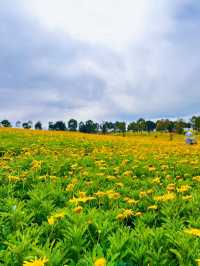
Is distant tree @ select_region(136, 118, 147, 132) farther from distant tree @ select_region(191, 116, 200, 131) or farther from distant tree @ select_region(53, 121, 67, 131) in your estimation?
distant tree @ select_region(53, 121, 67, 131)

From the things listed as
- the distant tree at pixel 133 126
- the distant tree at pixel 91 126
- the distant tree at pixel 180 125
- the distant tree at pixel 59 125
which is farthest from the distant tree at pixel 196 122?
the distant tree at pixel 59 125

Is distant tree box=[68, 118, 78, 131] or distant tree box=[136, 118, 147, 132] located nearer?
distant tree box=[136, 118, 147, 132]

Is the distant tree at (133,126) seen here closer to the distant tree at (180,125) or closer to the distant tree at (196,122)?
the distant tree at (196,122)

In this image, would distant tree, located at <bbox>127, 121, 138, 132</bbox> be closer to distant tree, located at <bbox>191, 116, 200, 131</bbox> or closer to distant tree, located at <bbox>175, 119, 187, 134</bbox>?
distant tree, located at <bbox>191, 116, 200, 131</bbox>

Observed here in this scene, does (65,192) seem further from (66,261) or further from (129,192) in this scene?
(66,261)

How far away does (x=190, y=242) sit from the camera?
3.19 m

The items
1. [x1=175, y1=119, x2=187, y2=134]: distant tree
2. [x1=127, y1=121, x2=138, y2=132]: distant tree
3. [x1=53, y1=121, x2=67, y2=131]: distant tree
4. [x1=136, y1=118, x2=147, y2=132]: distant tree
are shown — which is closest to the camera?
[x1=175, y1=119, x2=187, y2=134]: distant tree

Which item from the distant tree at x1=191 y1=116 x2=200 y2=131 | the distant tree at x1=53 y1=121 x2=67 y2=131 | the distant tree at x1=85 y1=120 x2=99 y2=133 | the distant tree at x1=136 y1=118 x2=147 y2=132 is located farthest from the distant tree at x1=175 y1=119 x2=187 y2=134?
the distant tree at x1=53 y1=121 x2=67 y2=131

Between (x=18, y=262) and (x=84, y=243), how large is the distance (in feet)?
2.52

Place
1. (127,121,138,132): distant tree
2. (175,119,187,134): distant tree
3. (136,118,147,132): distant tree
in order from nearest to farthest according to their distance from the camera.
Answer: (175,119,187,134): distant tree → (136,118,147,132): distant tree → (127,121,138,132): distant tree

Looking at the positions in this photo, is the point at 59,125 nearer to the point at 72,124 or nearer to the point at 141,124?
the point at 72,124

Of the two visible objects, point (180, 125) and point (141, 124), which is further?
point (141, 124)

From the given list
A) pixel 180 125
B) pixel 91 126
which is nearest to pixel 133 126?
pixel 91 126

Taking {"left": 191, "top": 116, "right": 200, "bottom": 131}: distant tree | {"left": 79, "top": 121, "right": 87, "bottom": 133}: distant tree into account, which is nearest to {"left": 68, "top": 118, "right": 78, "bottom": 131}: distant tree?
{"left": 79, "top": 121, "right": 87, "bottom": 133}: distant tree
